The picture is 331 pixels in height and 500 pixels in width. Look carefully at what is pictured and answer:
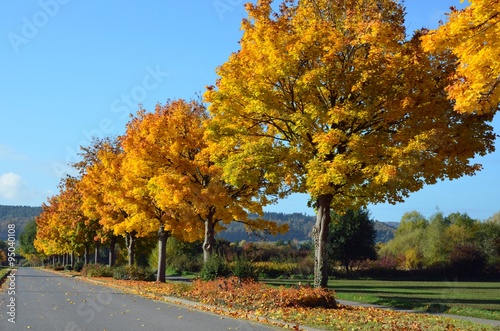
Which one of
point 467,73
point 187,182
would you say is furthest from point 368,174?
point 187,182

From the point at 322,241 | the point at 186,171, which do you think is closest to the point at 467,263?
the point at 186,171

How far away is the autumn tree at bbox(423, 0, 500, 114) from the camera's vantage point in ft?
31.6

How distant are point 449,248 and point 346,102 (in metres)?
60.9

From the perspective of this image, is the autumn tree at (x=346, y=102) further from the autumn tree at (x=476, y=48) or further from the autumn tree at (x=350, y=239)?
the autumn tree at (x=350, y=239)

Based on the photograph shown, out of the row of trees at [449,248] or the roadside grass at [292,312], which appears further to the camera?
the row of trees at [449,248]

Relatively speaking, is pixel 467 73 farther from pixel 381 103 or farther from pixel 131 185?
pixel 131 185

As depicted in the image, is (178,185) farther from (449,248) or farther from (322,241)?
(449,248)

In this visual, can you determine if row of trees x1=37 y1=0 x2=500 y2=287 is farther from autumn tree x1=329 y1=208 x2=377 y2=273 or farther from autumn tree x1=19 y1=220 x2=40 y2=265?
autumn tree x1=19 y1=220 x2=40 y2=265

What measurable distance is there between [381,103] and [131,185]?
58.8ft

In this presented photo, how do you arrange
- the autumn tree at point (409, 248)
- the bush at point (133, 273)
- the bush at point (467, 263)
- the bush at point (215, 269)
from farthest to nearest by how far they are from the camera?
the autumn tree at point (409, 248), the bush at point (467, 263), the bush at point (133, 273), the bush at point (215, 269)

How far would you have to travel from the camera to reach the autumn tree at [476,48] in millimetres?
9617

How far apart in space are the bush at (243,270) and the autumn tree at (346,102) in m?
5.15

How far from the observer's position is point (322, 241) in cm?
2012

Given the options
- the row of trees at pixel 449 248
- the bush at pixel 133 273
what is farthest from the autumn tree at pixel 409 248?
the bush at pixel 133 273
